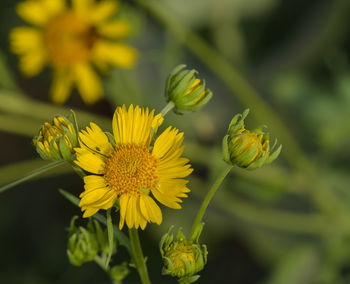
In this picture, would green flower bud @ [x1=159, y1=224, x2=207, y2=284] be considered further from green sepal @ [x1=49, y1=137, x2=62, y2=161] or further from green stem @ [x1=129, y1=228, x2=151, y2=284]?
green sepal @ [x1=49, y1=137, x2=62, y2=161]

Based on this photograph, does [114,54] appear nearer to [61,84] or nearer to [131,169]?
[61,84]

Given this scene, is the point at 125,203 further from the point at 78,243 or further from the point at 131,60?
the point at 131,60

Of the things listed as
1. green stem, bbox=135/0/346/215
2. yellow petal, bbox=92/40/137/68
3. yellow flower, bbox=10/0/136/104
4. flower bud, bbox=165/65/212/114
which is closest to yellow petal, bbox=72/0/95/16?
yellow flower, bbox=10/0/136/104

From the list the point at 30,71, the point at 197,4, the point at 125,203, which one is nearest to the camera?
the point at 125,203

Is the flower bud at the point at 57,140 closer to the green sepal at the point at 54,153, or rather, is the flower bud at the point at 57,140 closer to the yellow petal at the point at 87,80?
the green sepal at the point at 54,153

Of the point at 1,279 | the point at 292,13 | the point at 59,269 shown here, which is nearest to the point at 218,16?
the point at 292,13

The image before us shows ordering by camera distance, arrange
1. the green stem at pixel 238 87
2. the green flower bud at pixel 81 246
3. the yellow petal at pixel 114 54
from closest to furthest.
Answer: the green flower bud at pixel 81 246 → the green stem at pixel 238 87 → the yellow petal at pixel 114 54

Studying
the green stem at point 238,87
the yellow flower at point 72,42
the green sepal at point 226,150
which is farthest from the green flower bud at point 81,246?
the yellow flower at point 72,42
